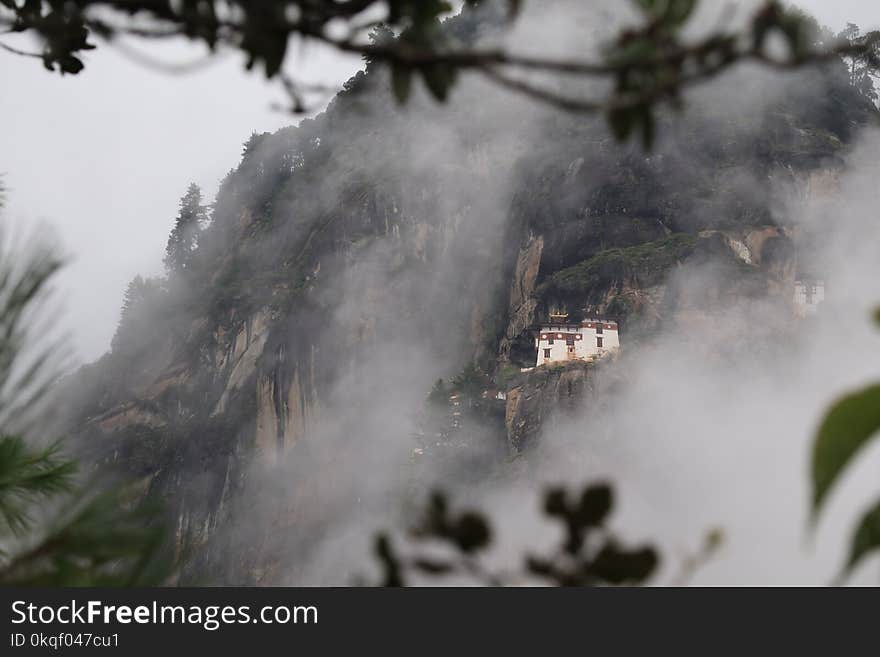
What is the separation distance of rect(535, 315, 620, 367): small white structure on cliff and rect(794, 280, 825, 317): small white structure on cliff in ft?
27.3

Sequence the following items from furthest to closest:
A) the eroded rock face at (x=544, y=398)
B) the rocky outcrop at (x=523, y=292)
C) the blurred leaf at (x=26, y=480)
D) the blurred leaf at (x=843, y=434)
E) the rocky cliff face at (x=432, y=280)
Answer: the rocky outcrop at (x=523, y=292)
the rocky cliff face at (x=432, y=280)
the eroded rock face at (x=544, y=398)
the blurred leaf at (x=26, y=480)
the blurred leaf at (x=843, y=434)

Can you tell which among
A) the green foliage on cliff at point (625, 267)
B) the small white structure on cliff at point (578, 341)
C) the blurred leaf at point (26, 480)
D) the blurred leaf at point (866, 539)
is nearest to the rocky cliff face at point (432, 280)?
the green foliage on cliff at point (625, 267)

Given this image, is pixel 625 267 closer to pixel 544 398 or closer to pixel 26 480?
pixel 544 398

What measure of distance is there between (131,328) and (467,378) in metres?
20.7

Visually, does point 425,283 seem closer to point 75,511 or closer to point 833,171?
point 833,171

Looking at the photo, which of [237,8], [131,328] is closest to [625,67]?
[237,8]

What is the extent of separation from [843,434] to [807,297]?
39.4 m

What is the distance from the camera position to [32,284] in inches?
63.6

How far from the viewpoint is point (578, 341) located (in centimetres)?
3491

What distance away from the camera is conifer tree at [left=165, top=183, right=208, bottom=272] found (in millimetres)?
50472

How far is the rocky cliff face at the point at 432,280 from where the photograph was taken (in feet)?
121

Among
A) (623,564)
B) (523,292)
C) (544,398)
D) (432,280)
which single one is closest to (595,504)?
(623,564)

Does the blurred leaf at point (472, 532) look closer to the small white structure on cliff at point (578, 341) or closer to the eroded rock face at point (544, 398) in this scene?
the eroded rock face at point (544, 398)

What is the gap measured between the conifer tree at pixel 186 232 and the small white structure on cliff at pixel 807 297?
3292 cm
